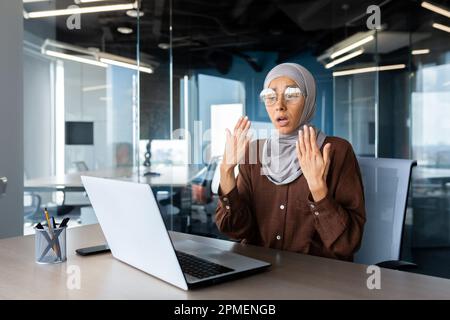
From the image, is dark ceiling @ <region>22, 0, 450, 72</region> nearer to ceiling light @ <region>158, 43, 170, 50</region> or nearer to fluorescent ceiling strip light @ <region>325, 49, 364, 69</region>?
ceiling light @ <region>158, 43, 170, 50</region>

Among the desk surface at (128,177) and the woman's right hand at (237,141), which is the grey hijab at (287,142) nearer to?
the woman's right hand at (237,141)

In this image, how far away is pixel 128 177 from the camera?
4027mm

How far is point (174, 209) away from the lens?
4277mm

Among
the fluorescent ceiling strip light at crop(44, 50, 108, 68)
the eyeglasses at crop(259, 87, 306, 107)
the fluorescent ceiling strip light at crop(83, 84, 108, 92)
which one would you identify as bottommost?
the eyeglasses at crop(259, 87, 306, 107)

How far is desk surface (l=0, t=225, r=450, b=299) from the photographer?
2.66 ft

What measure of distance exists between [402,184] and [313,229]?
0.39 meters

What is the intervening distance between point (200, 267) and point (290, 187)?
531 mm

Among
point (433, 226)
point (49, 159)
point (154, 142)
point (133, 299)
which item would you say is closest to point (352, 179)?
point (133, 299)

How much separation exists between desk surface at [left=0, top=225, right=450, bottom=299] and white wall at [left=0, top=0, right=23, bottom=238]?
1087 millimetres

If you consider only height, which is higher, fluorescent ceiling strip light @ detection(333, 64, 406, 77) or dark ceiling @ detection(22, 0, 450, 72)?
dark ceiling @ detection(22, 0, 450, 72)

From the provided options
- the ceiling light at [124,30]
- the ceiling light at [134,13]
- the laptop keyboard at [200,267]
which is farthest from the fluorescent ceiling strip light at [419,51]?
the laptop keyboard at [200,267]

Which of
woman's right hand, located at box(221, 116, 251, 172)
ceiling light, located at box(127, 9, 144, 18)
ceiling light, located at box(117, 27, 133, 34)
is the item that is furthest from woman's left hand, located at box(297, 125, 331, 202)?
ceiling light, located at box(117, 27, 133, 34)

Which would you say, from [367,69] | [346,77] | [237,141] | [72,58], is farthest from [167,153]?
[237,141]

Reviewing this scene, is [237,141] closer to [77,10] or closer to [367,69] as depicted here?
[367,69]
